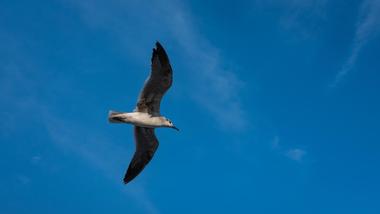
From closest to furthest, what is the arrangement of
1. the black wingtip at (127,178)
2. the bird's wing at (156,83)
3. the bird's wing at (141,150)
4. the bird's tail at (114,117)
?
the bird's wing at (156,83)
the bird's tail at (114,117)
the bird's wing at (141,150)
the black wingtip at (127,178)

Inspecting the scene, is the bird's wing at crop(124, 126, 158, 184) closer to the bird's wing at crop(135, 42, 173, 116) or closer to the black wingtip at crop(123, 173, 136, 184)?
the black wingtip at crop(123, 173, 136, 184)

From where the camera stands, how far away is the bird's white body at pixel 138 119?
23.4m

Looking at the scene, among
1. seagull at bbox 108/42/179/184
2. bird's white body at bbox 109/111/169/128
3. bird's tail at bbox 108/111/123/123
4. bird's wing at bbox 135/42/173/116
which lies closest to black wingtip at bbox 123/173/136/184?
seagull at bbox 108/42/179/184

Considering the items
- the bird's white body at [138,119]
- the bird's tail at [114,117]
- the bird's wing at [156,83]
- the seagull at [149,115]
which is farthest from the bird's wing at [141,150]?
the bird's tail at [114,117]

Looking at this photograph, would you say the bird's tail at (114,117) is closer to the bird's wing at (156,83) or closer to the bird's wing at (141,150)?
the bird's wing at (156,83)

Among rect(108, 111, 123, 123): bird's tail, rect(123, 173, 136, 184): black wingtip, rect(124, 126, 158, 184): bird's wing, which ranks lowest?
rect(123, 173, 136, 184): black wingtip

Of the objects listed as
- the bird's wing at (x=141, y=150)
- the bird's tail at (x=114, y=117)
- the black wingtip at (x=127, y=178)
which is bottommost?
the black wingtip at (x=127, y=178)

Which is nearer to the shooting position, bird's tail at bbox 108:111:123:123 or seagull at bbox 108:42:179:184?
seagull at bbox 108:42:179:184

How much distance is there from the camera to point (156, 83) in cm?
2284

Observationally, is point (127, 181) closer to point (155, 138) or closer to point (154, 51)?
point (155, 138)

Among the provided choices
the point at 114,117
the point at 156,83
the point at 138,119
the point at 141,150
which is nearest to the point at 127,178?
the point at 141,150

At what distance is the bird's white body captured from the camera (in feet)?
76.7

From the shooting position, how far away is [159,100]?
23672 millimetres

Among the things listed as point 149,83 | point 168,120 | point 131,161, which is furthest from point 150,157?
point 149,83
